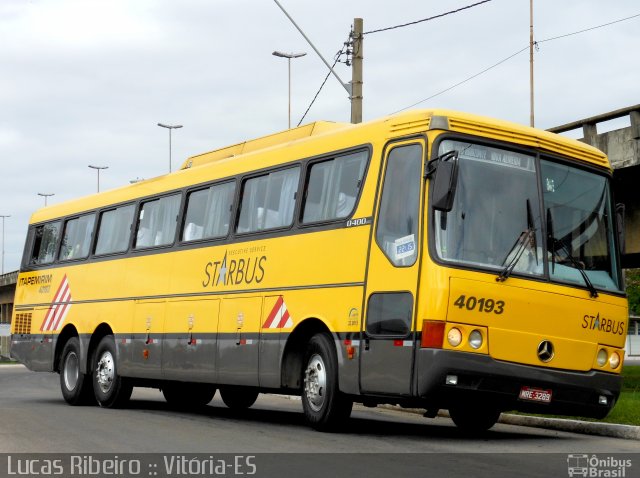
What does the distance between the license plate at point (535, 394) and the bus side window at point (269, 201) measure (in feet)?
12.7

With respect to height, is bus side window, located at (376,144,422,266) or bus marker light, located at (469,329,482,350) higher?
bus side window, located at (376,144,422,266)

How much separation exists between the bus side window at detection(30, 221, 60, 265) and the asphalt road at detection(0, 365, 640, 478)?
16.7ft

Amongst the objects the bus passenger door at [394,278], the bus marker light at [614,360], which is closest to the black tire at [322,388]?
the bus passenger door at [394,278]

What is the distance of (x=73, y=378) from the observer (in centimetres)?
2023

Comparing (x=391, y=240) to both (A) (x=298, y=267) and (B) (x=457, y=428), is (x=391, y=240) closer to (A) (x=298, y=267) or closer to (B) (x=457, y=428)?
(A) (x=298, y=267)

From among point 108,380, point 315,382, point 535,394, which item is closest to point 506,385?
point 535,394

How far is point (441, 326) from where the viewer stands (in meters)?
11.7

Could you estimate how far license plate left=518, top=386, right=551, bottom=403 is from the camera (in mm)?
12070

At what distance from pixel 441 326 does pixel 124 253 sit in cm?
879

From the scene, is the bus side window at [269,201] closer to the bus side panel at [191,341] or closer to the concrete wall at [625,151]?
the bus side panel at [191,341]

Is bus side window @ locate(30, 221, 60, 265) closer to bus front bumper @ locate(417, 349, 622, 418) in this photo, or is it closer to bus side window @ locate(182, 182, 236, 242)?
bus side window @ locate(182, 182, 236, 242)

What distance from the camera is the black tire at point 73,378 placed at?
19.9 metres

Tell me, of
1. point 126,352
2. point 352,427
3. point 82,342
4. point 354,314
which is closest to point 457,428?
point 352,427

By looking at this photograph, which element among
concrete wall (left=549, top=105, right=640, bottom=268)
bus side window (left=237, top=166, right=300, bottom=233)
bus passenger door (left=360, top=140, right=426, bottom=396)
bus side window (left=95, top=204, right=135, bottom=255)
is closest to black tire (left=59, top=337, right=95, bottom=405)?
bus side window (left=95, top=204, right=135, bottom=255)
